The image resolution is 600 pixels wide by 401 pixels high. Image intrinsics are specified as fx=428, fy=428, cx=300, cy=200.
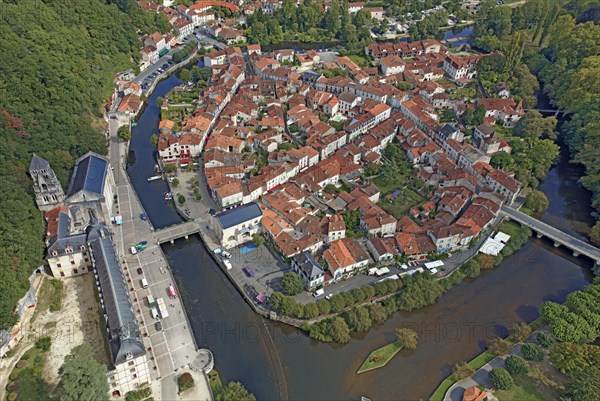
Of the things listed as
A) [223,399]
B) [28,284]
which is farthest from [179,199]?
[223,399]

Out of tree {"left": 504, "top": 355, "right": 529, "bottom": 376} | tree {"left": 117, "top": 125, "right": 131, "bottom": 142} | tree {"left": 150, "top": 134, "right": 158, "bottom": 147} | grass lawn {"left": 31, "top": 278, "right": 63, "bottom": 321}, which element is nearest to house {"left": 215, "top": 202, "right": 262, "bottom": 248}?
grass lawn {"left": 31, "top": 278, "right": 63, "bottom": 321}

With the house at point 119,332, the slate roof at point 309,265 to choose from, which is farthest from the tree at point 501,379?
the house at point 119,332

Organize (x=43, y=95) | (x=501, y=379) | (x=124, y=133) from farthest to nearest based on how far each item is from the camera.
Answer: (x=124, y=133)
(x=43, y=95)
(x=501, y=379)

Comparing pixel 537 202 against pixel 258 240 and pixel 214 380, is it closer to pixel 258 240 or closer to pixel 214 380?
pixel 258 240

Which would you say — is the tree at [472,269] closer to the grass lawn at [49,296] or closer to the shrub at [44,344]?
the shrub at [44,344]

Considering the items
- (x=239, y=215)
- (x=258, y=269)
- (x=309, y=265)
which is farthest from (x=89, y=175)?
(x=309, y=265)

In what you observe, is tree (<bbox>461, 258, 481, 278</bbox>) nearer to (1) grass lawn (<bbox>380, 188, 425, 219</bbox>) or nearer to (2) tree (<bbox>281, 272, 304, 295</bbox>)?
(1) grass lawn (<bbox>380, 188, 425, 219</bbox>)

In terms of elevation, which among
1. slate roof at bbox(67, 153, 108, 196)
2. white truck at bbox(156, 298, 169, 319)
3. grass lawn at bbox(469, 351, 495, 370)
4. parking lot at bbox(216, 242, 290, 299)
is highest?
slate roof at bbox(67, 153, 108, 196)
